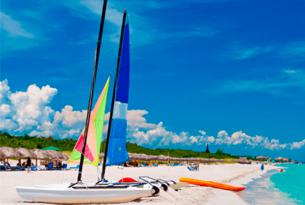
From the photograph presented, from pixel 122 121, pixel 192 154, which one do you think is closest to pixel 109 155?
pixel 122 121

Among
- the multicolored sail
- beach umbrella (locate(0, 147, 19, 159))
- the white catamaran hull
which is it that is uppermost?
the multicolored sail

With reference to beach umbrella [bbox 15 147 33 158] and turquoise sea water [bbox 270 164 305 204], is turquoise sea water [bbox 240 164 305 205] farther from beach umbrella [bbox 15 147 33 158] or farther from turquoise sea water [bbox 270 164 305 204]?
beach umbrella [bbox 15 147 33 158]

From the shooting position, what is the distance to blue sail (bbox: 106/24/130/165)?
67.5 feet

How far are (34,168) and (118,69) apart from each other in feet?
Result: 69.5

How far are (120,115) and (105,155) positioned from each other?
2.10 m

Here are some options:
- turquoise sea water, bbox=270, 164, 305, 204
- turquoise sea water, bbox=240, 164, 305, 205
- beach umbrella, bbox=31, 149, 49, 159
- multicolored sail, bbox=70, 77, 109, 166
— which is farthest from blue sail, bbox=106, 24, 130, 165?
beach umbrella, bbox=31, 149, 49, 159

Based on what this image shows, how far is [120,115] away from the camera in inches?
824

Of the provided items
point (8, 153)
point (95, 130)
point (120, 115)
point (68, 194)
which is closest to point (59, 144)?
point (8, 153)

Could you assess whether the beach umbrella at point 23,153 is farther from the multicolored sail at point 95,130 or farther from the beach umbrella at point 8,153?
the multicolored sail at point 95,130

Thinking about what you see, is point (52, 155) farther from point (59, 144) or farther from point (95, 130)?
point (59, 144)

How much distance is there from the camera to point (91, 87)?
20094mm

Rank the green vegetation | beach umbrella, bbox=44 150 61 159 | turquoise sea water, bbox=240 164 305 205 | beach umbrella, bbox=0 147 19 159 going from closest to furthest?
1. turquoise sea water, bbox=240 164 305 205
2. beach umbrella, bbox=0 147 19 159
3. beach umbrella, bbox=44 150 61 159
4. the green vegetation

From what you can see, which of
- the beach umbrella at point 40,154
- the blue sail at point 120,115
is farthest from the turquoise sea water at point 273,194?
the beach umbrella at point 40,154

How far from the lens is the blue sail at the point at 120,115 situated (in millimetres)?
20578
